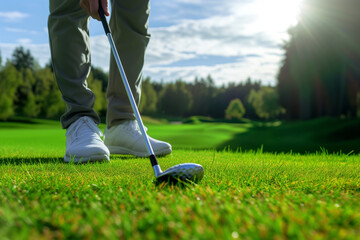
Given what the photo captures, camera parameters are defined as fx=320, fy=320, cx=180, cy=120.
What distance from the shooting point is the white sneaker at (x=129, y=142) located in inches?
115

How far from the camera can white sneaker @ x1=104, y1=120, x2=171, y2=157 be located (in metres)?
2.92

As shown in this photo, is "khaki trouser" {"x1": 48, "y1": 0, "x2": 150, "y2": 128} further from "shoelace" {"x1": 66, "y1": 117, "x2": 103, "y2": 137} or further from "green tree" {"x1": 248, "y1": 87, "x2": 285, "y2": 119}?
"green tree" {"x1": 248, "y1": 87, "x2": 285, "y2": 119}

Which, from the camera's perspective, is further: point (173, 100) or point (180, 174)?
point (173, 100)

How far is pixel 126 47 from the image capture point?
309 centimetres

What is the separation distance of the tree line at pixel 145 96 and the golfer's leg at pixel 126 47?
77.7ft

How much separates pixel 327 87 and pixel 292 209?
21.1m

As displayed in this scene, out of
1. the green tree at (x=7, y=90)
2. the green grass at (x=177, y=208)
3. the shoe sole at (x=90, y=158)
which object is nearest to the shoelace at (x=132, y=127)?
the shoe sole at (x=90, y=158)

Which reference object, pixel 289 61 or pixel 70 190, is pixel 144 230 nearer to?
pixel 70 190

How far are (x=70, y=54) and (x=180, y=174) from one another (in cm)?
179

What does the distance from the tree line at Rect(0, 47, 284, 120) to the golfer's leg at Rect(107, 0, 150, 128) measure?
77.7ft

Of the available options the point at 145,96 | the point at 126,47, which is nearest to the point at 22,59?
the point at 145,96

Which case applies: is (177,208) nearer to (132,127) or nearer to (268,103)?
(132,127)

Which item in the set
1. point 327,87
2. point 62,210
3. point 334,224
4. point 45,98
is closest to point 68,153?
point 62,210

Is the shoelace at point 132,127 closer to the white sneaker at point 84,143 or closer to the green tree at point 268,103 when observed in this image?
the white sneaker at point 84,143
